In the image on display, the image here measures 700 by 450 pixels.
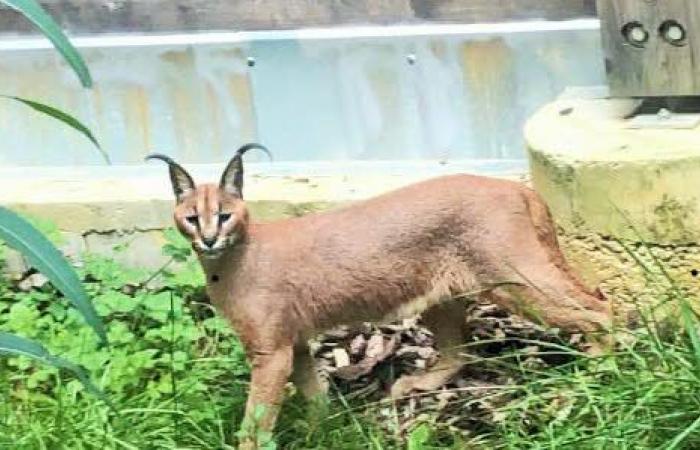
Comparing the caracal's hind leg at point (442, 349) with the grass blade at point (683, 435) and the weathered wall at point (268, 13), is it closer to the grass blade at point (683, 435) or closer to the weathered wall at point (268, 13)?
the grass blade at point (683, 435)

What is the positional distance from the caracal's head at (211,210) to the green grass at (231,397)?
1.53 ft

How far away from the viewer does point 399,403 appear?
15.0ft

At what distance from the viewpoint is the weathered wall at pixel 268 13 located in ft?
17.1

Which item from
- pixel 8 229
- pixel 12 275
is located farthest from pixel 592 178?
pixel 8 229

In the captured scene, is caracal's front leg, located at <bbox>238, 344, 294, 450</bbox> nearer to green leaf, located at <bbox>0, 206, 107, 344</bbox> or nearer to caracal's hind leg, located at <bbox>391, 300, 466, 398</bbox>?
caracal's hind leg, located at <bbox>391, 300, 466, 398</bbox>

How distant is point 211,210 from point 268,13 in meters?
1.50

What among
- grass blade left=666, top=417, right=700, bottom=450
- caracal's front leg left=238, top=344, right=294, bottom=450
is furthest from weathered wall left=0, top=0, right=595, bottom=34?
grass blade left=666, top=417, right=700, bottom=450

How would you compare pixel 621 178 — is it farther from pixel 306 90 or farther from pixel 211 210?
pixel 306 90

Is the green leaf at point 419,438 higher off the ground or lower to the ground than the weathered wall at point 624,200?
lower

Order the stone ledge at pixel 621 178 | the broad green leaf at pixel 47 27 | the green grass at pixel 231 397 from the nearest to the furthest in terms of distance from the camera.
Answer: the broad green leaf at pixel 47 27 < the green grass at pixel 231 397 < the stone ledge at pixel 621 178

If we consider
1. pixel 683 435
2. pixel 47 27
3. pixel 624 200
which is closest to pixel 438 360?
pixel 624 200

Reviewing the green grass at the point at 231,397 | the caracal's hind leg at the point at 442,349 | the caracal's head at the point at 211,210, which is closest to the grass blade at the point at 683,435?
the green grass at the point at 231,397

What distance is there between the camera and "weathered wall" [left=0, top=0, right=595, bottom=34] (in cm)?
523

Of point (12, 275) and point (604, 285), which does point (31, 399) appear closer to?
point (12, 275)
